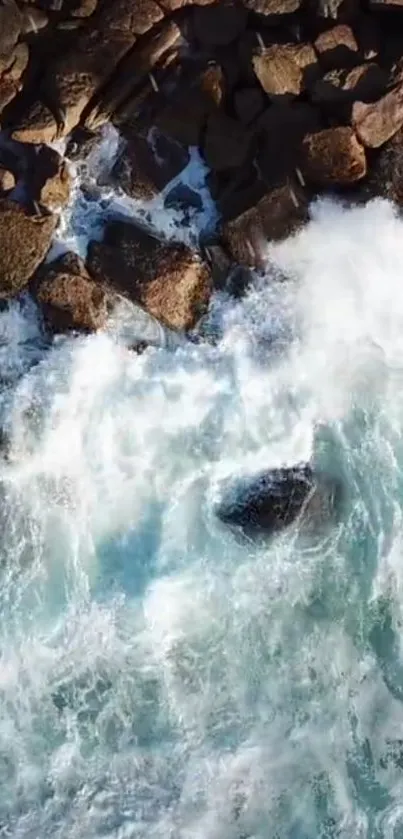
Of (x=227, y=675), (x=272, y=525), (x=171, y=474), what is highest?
(x=171, y=474)

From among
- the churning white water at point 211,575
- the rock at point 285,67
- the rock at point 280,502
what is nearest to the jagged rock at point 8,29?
the rock at point 285,67

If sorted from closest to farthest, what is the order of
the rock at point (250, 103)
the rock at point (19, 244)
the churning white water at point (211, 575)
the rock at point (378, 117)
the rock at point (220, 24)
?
1. the churning white water at point (211, 575)
2. the rock at point (378, 117)
3. the rock at point (19, 244)
4. the rock at point (250, 103)
5. the rock at point (220, 24)

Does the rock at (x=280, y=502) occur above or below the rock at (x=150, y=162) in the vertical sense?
below

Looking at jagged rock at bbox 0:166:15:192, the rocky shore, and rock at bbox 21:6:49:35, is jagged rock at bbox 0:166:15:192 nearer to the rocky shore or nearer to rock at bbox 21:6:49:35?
the rocky shore

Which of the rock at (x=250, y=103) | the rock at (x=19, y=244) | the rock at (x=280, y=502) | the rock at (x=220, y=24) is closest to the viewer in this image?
the rock at (x=280, y=502)

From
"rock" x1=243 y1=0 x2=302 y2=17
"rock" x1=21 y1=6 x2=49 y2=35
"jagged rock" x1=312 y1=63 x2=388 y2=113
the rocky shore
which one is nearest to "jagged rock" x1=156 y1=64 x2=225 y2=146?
the rocky shore

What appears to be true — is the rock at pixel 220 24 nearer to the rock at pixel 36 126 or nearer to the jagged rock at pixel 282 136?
the jagged rock at pixel 282 136

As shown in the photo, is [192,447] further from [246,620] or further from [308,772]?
[308,772]

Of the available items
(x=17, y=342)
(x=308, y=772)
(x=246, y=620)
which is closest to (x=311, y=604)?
(x=246, y=620)
